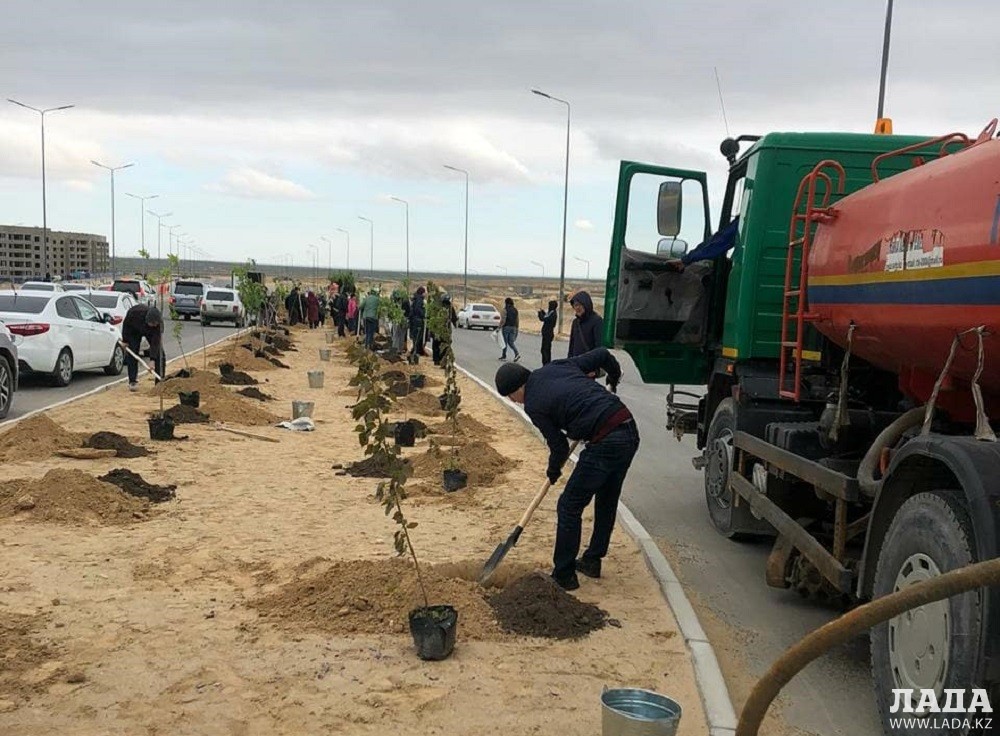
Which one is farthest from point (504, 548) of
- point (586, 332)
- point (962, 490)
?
point (586, 332)

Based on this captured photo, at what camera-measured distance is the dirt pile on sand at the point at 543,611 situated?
4.98m

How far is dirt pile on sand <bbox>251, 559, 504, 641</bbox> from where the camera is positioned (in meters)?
4.98

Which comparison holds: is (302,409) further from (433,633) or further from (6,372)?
(433,633)

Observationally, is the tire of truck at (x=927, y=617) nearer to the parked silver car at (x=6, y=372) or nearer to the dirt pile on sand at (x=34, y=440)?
the dirt pile on sand at (x=34, y=440)

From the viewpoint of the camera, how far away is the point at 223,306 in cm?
4125

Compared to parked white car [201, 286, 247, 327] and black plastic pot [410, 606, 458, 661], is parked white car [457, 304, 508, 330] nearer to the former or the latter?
parked white car [201, 286, 247, 327]

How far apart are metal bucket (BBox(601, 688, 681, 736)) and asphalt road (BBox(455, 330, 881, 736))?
0.78 meters

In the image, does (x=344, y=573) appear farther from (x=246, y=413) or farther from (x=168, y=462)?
(x=246, y=413)

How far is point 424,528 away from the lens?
718cm

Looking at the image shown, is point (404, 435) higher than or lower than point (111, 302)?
lower

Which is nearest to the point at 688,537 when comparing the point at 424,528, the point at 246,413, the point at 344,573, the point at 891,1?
the point at 424,528

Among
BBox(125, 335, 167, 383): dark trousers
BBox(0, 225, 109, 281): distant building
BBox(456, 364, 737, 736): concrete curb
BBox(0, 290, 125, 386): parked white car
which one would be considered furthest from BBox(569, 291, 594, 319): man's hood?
BBox(0, 225, 109, 281): distant building

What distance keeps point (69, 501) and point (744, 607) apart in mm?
5054

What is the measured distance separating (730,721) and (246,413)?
32.1 ft
